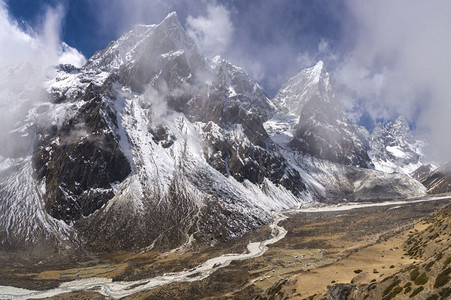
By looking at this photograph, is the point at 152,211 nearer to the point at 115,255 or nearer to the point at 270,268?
the point at 115,255

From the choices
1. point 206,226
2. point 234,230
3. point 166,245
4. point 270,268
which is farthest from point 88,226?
point 270,268

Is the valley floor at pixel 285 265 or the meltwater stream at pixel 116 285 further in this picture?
the meltwater stream at pixel 116 285

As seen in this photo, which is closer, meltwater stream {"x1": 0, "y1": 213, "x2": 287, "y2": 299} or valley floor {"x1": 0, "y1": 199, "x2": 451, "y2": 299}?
valley floor {"x1": 0, "y1": 199, "x2": 451, "y2": 299}

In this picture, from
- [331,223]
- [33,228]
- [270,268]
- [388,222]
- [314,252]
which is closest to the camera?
[270,268]

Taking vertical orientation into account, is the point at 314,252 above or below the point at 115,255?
below

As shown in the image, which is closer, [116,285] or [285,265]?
[285,265]

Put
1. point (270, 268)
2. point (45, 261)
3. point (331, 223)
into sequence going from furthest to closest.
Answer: point (331, 223), point (45, 261), point (270, 268)

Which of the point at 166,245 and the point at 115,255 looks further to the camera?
the point at 166,245

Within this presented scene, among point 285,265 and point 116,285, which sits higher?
point 116,285
